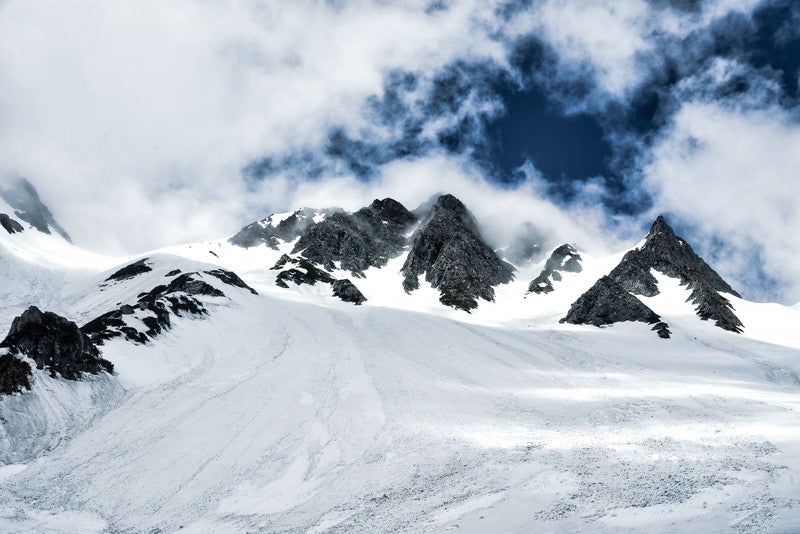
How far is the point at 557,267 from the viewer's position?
12475 centimetres

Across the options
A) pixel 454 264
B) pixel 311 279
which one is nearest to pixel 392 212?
pixel 454 264

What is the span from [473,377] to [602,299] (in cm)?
4033

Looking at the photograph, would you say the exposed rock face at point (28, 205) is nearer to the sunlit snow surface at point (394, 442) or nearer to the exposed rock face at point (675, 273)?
the sunlit snow surface at point (394, 442)

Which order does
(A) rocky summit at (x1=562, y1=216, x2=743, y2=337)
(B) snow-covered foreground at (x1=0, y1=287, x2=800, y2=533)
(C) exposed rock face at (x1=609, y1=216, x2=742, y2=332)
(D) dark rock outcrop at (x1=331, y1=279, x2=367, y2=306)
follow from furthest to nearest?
(D) dark rock outcrop at (x1=331, y1=279, x2=367, y2=306), (C) exposed rock face at (x1=609, y1=216, x2=742, y2=332), (A) rocky summit at (x1=562, y1=216, x2=743, y2=337), (B) snow-covered foreground at (x1=0, y1=287, x2=800, y2=533)

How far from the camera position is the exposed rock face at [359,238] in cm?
11912

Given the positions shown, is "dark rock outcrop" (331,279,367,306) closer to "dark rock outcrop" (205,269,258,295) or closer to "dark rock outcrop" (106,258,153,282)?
"dark rock outcrop" (205,269,258,295)

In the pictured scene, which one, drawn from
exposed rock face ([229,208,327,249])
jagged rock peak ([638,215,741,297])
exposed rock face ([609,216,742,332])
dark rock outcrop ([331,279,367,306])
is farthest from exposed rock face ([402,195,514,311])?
exposed rock face ([229,208,327,249])

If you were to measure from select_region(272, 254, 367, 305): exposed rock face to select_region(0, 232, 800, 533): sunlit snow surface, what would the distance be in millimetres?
33194

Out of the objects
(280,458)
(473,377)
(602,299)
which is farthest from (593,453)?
(602,299)

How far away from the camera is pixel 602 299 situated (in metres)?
65.9

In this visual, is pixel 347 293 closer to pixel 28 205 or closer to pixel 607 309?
pixel 607 309

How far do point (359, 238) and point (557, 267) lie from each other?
5423 cm

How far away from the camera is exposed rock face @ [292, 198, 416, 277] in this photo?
391ft

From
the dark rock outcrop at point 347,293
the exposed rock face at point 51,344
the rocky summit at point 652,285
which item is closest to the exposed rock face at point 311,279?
the dark rock outcrop at point 347,293
